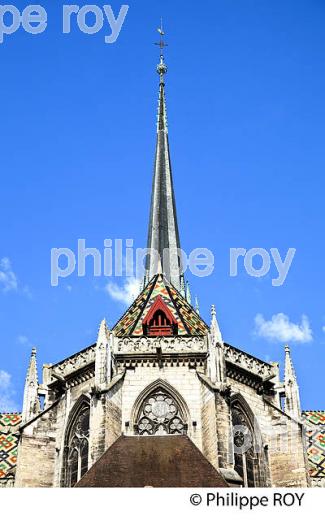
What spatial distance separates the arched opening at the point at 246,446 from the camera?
21.0 metres

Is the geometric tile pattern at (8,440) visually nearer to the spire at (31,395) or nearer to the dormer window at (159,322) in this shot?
the spire at (31,395)

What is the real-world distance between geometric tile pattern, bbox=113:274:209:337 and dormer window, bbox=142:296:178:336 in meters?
0.26

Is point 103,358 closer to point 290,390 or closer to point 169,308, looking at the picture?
point 169,308

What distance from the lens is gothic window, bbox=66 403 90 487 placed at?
20.8 m

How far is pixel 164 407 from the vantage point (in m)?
21.1

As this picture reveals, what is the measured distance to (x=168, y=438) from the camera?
1648cm

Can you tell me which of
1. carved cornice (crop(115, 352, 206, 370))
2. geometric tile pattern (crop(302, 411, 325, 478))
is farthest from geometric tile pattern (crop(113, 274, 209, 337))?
geometric tile pattern (crop(302, 411, 325, 478))

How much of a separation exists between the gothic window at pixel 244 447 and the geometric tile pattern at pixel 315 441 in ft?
7.61

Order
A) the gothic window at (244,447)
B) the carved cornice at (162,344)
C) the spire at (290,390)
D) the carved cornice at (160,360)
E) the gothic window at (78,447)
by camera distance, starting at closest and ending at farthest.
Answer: the gothic window at (78,447), the gothic window at (244,447), the carved cornice at (160,360), the carved cornice at (162,344), the spire at (290,390)

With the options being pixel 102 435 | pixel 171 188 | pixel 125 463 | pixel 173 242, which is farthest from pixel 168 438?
pixel 171 188

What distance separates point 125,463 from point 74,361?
278 inches

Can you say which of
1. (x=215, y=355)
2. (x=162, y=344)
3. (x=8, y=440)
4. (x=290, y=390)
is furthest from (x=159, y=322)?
(x=8, y=440)

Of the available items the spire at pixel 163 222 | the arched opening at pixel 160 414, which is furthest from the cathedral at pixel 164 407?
the spire at pixel 163 222
